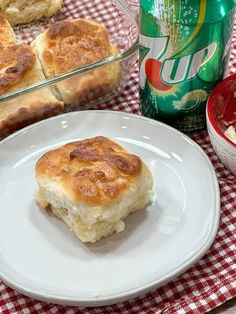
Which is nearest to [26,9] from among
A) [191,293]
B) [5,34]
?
[5,34]

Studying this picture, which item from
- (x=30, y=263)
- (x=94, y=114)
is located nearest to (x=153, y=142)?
(x=94, y=114)

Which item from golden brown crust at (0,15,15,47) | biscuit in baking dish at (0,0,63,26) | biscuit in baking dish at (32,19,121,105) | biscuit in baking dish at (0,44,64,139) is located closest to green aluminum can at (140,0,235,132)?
biscuit in baking dish at (32,19,121,105)

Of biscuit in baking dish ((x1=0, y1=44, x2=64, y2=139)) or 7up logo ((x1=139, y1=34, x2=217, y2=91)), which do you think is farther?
biscuit in baking dish ((x1=0, y1=44, x2=64, y2=139))

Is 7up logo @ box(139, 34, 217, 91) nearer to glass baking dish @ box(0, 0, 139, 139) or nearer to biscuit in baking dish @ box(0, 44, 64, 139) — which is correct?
glass baking dish @ box(0, 0, 139, 139)

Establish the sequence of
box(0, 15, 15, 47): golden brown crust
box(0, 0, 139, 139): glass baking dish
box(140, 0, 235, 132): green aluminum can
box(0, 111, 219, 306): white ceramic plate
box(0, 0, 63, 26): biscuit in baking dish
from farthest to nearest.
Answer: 1. box(0, 0, 63, 26): biscuit in baking dish
2. box(0, 15, 15, 47): golden brown crust
3. box(0, 0, 139, 139): glass baking dish
4. box(140, 0, 235, 132): green aluminum can
5. box(0, 111, 219, 306): white ceramic plate

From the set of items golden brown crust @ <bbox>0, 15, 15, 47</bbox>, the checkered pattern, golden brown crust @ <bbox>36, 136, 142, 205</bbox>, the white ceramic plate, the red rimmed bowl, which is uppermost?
golden brown crust @ <bbox>0, 15, 15, 47</bbox>

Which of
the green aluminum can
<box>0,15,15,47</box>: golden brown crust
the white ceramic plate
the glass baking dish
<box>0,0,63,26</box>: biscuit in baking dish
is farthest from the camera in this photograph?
<box>0,0,63,26</box>: biscuit in baking dish

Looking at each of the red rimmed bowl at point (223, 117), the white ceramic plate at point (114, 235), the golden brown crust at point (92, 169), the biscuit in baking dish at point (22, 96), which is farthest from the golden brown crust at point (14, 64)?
the red rimmed bowl at point (223, 117)

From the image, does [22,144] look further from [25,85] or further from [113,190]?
[113,190]

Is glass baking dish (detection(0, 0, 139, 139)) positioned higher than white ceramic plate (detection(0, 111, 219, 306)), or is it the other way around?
glass baking dish (detection(0, 0, 139, 139))
